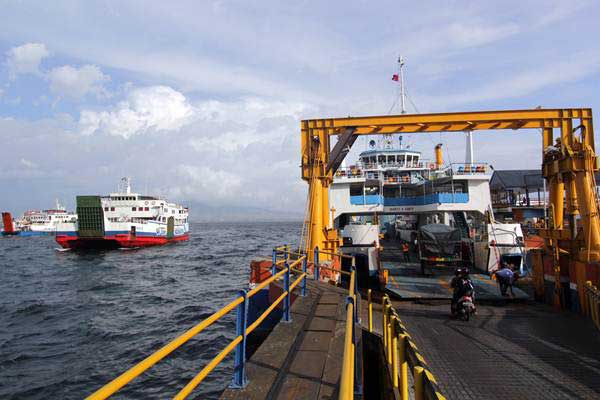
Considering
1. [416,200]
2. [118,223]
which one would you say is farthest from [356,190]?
[118,223]

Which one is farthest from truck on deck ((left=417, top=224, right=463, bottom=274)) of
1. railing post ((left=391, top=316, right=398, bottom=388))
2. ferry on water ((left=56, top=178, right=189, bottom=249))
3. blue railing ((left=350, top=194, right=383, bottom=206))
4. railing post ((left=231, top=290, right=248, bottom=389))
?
ferry on water ((left=56, top=178, right=189, bottom=249))

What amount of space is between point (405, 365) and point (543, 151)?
1157cm

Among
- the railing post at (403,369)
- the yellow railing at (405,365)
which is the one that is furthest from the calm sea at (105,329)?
the railing post at (403,369)

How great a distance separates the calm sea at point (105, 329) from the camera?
30.3 feet

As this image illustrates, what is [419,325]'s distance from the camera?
9250mm

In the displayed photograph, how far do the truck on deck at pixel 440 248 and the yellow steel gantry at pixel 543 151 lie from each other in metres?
4.12

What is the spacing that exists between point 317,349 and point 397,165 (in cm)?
2656

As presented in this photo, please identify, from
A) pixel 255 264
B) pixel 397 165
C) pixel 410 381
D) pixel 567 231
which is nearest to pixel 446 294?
pixel 567 231

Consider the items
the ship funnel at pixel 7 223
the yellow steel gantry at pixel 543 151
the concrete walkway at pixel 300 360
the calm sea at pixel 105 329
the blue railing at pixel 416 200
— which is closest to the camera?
the concrete walkway at pixel 300 360

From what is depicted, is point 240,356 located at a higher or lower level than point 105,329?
higher

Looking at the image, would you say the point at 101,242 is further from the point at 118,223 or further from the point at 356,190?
the point at 356,190

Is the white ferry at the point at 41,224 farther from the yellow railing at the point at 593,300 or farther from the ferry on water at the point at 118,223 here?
the yellow railing at the point at 593,300

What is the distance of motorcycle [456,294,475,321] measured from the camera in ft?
31.2

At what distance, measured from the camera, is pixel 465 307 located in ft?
31.2
